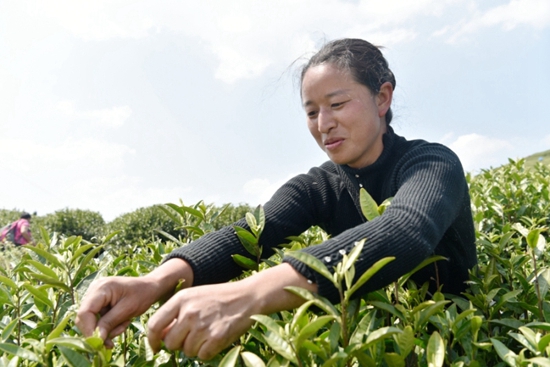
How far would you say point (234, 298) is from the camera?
1290 millimetres

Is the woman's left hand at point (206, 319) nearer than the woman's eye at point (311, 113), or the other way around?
the woman's left hand at point (206, 319)

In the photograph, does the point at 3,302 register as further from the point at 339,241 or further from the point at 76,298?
the point at 339,241

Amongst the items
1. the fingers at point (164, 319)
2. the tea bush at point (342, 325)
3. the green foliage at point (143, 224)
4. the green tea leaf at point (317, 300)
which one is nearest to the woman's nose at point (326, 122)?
the tea bush at point (342, 325)

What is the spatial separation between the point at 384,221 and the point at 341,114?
2.94ft

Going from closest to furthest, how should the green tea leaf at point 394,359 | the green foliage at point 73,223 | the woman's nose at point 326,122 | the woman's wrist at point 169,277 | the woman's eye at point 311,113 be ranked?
the green tea leaf at point 394,359 < the woman's wrist at point 169,277 < the woman's nose at point 326,122 < the woman's eye at point 311,113 < the green foliage at point 73,223

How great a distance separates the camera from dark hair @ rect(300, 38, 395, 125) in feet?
7.99

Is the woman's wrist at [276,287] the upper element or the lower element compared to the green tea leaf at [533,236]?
upper

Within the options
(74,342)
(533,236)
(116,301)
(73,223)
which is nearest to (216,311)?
(74,342)

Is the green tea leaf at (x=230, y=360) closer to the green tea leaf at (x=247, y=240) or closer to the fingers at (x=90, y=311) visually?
the fingers at (x=90, y=311)

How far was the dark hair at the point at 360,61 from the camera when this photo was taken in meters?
2.44

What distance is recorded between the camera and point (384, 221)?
1496 millimetres

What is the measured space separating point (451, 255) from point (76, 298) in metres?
1.46

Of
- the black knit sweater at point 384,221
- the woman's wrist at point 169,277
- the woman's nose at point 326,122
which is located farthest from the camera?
the woman's nose at point 326,122

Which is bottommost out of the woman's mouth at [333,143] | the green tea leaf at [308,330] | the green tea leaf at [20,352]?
the green tea leaf at [308,330]
